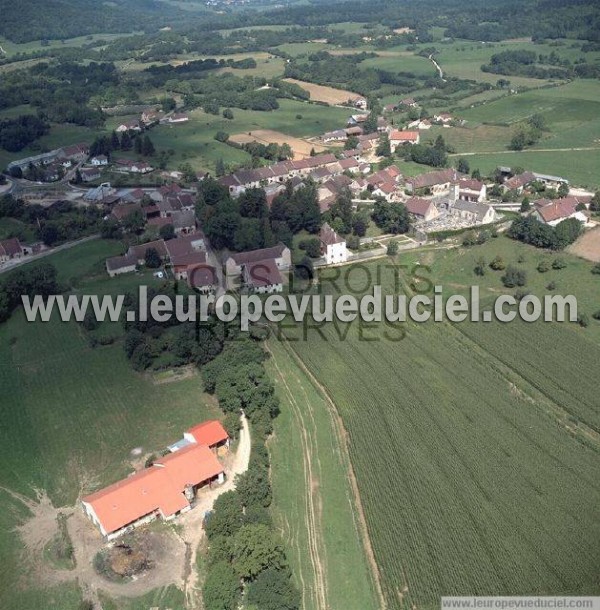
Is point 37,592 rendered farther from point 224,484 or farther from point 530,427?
point 530,427

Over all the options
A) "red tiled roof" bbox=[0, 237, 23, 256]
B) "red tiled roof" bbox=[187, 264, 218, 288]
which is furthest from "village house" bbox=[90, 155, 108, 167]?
"red tiled roof" bbox=[187, 264, 218, 288]

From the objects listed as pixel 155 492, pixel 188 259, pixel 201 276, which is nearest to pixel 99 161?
pixel 188 259

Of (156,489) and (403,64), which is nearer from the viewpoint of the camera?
(156,489)

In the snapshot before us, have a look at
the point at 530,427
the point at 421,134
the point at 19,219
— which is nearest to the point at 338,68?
the point at 421,134

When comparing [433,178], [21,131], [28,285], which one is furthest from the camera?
[21,131]

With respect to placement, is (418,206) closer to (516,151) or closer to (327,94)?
(516,151)

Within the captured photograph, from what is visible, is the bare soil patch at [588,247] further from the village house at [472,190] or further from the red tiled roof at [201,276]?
the red tiled roof at [201,276]

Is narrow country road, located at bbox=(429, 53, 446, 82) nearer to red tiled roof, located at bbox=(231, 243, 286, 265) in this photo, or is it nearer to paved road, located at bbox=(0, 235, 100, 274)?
red tiled roof, located at bbox=(231, 243, 286, 265)
